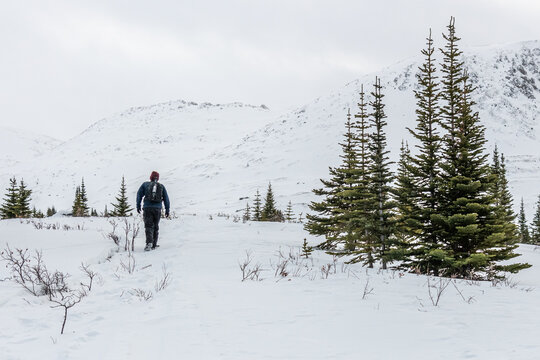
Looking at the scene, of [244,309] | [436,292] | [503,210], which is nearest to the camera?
[244,309]

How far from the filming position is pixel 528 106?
351ft

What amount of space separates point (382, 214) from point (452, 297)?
8024 millimetres

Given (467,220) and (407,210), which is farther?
(407,210)

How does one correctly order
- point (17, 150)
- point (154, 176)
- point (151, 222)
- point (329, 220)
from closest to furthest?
point (151, 222), point (154, 176), point (329, 220), point (17, 150)

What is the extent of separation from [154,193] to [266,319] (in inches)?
285

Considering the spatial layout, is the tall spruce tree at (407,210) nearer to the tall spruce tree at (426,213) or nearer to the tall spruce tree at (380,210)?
the tall spruce tree at (426,213)

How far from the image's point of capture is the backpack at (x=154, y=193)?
11.0m

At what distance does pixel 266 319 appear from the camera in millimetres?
4805

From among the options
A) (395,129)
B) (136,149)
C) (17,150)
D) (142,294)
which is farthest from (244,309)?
(17,150)

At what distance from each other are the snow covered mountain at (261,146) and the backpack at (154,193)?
4479cm

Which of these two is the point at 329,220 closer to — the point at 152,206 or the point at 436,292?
the point at 152,206

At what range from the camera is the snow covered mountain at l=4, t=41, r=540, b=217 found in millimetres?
73688

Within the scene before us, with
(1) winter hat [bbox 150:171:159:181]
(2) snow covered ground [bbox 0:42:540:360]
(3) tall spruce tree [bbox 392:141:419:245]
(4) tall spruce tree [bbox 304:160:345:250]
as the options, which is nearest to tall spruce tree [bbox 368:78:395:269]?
(3) tall spruce tree [bbox 392:141:419:245]

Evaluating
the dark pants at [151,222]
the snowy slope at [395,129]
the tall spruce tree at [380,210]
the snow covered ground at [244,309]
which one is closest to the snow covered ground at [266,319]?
the snow covered ground at [244,309]
